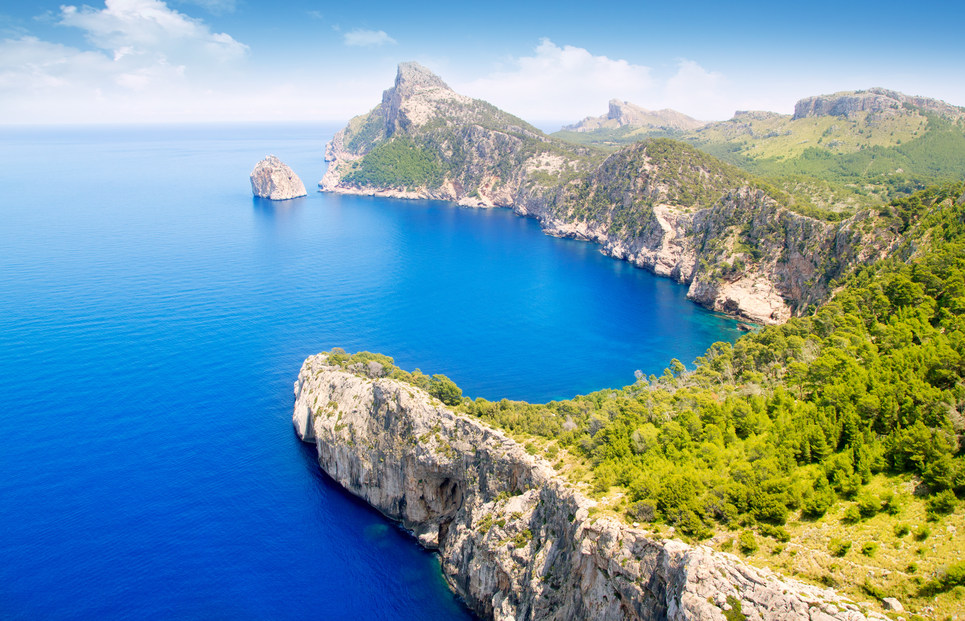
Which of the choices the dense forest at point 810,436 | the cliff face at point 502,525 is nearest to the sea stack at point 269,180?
the cliff face at point 502,525

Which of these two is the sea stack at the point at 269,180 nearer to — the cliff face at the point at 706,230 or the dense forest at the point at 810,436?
the cliff face at the point at 706,230

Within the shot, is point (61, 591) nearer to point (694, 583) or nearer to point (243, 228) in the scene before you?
point (694, 583)

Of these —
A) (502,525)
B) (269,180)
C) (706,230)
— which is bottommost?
(502,525)

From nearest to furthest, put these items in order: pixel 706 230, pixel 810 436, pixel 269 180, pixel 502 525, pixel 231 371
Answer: pixel 810 436 → pixel 502 525 → pixel 231 371 → pixel 706 230 → pixel 269 180

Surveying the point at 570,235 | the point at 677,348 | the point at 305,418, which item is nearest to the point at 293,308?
the point at 305,418

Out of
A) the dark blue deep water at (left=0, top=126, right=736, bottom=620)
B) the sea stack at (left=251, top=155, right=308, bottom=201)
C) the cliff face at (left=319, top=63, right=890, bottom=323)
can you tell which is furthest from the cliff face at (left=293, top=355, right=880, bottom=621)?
the sea stack at (left=251, top=155, right=308, bottom=201)

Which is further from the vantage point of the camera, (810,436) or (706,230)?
(706,230)

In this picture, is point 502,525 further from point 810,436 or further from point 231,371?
point 231,371

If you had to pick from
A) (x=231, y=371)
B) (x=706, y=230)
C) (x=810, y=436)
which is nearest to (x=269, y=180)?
(x=231, y=371)
